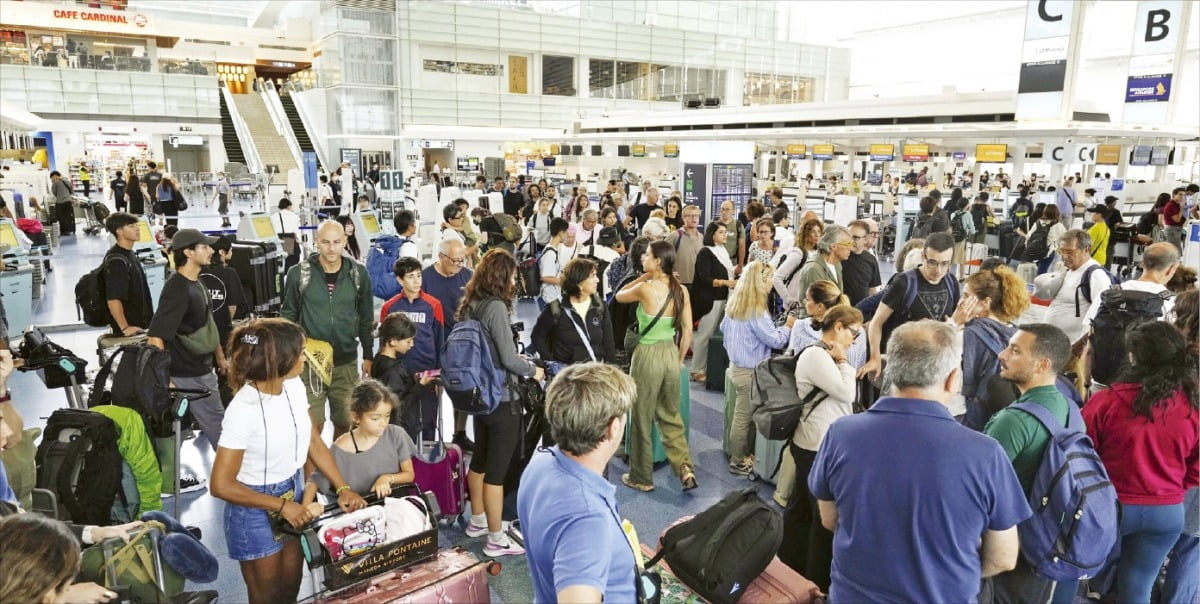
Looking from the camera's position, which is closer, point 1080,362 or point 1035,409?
point 1035,409

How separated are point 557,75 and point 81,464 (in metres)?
37.9

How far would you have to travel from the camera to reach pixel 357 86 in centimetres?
3406

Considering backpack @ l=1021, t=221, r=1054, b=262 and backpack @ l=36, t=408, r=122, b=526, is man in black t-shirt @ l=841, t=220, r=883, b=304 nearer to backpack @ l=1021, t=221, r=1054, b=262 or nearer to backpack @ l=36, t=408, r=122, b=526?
backpack @ l=1021, t=221, r=1054, b=262

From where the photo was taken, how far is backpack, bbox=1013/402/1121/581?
2381 mm

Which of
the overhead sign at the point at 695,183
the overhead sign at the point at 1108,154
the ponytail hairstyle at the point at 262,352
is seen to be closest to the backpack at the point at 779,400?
the ponytail hairstyle at the point at 262,352

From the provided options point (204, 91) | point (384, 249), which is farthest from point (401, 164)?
point (384, 249)

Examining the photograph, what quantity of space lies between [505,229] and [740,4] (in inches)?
1587

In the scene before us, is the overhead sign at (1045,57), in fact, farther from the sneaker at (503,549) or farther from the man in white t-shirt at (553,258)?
the sneaker at (503,549)

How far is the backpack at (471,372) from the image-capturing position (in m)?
3.70

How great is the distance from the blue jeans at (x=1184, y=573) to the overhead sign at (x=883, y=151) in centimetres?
1867

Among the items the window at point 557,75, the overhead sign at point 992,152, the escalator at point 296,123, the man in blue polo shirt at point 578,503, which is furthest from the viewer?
→ the window at point 557,75

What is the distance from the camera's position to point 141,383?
12.3 feet

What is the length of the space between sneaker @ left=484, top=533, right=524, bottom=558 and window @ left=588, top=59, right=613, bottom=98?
123 feet

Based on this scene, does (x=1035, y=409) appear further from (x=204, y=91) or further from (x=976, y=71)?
(x=976, y=71)
